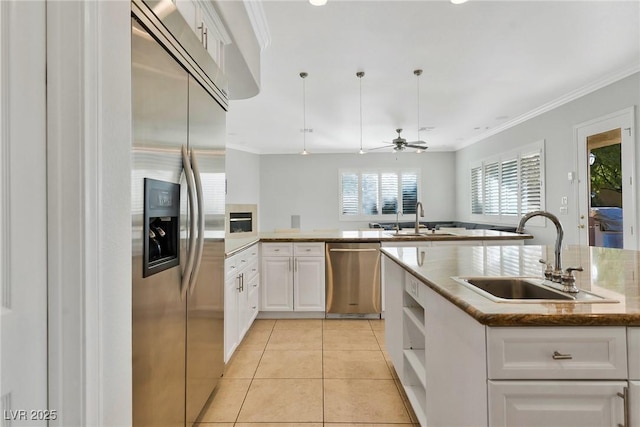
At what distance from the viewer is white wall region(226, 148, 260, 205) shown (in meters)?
6.78

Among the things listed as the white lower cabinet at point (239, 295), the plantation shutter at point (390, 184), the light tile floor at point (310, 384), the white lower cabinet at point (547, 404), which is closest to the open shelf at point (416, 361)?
the light tile floor at point (310, 384)

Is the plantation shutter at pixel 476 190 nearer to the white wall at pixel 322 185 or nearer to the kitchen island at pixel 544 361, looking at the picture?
the white wall at pixel 322 185

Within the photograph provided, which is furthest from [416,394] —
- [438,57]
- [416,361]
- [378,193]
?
[378,193]

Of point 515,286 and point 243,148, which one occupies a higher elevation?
point 243,148

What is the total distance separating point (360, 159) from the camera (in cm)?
786

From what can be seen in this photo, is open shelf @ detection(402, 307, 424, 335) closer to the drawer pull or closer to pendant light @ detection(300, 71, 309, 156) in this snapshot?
the drawer pull

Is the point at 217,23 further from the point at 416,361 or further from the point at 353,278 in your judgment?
the point at 353,278

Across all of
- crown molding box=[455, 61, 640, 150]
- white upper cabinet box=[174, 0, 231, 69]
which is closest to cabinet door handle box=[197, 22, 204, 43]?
white upper cabinet box=[174, 0, 231, 69]

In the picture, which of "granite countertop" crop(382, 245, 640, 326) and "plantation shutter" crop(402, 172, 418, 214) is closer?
"granite countertop" crop(382, 245, 640, 326)

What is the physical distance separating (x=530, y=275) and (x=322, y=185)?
260 inches

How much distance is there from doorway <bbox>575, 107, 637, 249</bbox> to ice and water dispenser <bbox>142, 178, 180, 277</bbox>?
4125 millimetres

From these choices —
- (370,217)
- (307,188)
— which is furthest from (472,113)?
(307,188)

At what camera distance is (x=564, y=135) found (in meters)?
4.10

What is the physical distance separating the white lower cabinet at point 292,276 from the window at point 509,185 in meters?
3.44
